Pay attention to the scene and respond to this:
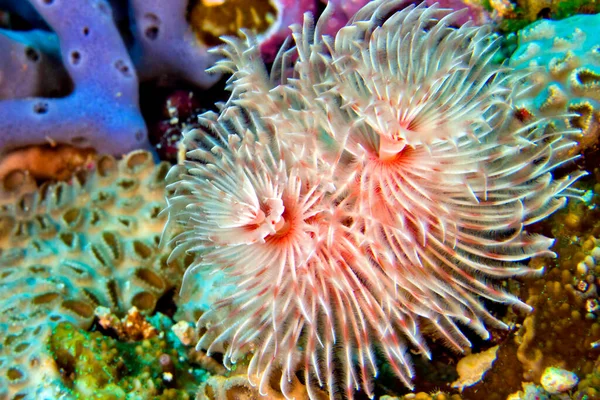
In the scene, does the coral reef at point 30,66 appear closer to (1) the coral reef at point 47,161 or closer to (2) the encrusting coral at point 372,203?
(1) the coral reef at point 47,161

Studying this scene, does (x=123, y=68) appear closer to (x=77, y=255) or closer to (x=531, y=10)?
(x=77, y=255)

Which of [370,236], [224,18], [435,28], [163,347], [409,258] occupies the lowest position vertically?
[163,347]

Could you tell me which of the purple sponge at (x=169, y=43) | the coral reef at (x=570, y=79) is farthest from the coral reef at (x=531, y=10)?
the purple sponge at (x=169, y=43)

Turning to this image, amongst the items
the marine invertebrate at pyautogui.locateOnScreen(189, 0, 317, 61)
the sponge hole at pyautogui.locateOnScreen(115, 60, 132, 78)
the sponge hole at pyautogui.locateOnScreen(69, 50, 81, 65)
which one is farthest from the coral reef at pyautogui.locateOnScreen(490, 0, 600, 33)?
the sponge hole at pyautogui.locateOnScreen(69, 50, 81, 65)

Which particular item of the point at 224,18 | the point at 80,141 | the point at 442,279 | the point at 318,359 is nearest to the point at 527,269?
the point at 442,279

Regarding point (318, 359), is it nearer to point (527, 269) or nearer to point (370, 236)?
point (370, 236)

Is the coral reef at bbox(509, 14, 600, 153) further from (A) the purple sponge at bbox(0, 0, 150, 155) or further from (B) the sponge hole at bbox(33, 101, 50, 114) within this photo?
(B) the sponge hole at bbox(33, 101, 50, 114)

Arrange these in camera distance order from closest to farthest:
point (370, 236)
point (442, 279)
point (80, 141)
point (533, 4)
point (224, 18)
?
point (370, 236) → point (442, 279) → point (533, 4) → point (224, 18) → point (80, 141)

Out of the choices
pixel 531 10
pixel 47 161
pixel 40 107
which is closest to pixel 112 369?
pixel 47 161
